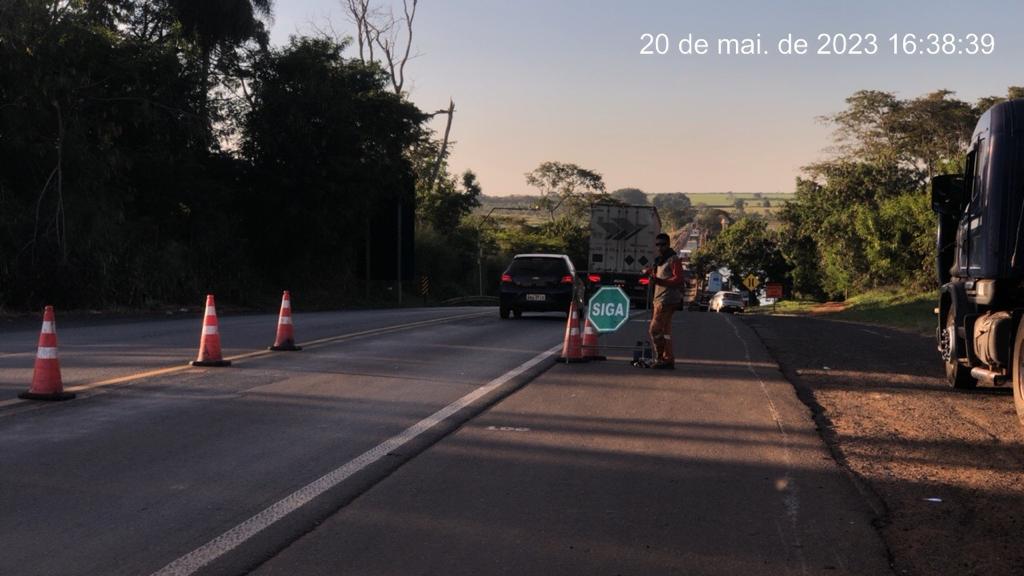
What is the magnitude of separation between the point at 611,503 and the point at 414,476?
1375mm

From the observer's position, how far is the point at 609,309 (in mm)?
14758

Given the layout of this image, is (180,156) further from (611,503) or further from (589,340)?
(611,503)

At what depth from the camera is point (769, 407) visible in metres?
10.6

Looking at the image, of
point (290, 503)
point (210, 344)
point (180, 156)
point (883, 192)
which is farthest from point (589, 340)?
point (883, 192)

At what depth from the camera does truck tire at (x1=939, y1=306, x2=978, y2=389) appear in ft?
38.8

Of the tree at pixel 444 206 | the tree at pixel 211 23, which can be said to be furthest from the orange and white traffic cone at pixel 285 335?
the tree at pixel 444 206

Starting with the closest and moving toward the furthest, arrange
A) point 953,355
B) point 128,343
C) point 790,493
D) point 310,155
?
point 790,493
point 953,355
point 128,343
point 310,155

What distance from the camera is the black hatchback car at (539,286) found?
24234 millimetres

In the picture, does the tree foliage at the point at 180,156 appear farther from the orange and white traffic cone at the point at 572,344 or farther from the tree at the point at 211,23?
the orange and white traffic cone at the point at 572,344

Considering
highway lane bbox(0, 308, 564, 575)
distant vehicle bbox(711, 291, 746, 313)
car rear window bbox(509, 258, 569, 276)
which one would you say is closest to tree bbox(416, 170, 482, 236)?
distant vehicle bbox(711, 291, 746, 313)

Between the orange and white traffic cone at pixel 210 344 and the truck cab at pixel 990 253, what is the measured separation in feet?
27.8

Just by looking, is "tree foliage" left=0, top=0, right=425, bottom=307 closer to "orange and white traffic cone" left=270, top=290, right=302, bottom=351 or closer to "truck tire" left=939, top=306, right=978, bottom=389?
"orange and white traffic cone" left=270, top=290, right=302, bottom=351

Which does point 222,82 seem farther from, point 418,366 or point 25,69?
point 418,366

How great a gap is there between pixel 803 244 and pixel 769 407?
6700 cm
